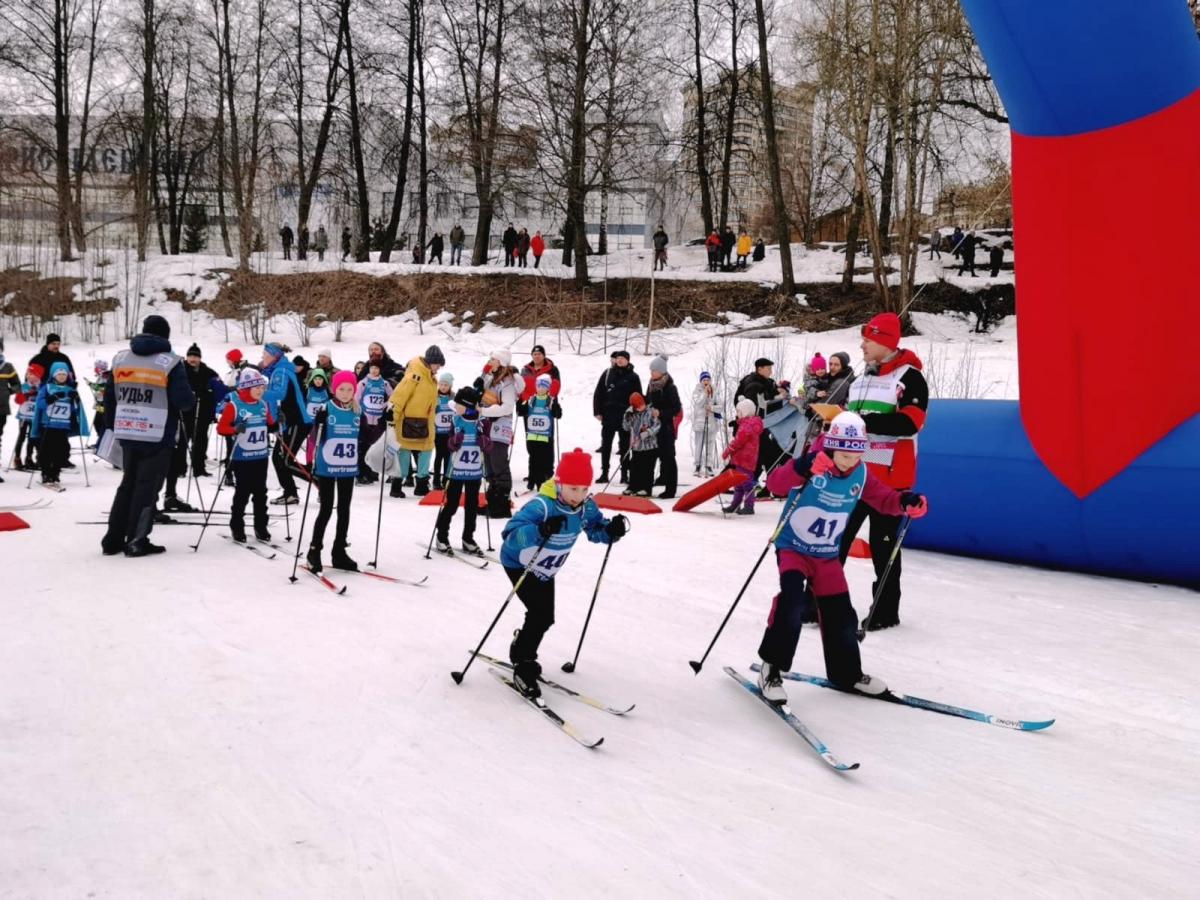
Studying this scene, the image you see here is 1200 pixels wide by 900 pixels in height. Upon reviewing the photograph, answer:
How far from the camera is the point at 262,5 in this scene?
101 feet

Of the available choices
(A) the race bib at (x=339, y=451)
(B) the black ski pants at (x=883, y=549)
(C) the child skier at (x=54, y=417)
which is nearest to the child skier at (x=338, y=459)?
(A) the race bib at (x=339, y=451)

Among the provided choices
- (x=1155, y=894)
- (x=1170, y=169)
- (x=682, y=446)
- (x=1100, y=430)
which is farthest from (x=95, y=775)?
(x=682, y=446)

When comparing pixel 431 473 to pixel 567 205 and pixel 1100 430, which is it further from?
pixel 567 205

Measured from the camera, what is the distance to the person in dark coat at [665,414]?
11.8 m

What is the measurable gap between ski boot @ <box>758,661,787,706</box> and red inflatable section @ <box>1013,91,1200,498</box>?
378cm

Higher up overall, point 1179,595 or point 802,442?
point 802,442

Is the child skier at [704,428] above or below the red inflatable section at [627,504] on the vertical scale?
above

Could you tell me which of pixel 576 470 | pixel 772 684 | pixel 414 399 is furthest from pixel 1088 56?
pixel 414 399

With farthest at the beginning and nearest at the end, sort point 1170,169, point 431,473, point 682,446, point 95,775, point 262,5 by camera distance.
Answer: point 262,5
point 682,446
point 431,473
point 1170,169
point 95,775

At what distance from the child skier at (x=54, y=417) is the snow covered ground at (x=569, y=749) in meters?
5.65

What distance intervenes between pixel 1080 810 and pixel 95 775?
4.11 metres

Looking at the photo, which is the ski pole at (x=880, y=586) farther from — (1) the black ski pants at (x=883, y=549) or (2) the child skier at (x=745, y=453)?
(2) the child skier at (x=745, y=453)

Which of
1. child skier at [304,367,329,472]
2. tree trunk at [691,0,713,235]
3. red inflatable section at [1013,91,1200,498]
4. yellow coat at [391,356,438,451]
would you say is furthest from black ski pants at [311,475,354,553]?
tree trunk at [691,0,713,235]

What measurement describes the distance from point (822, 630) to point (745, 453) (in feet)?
18.6
